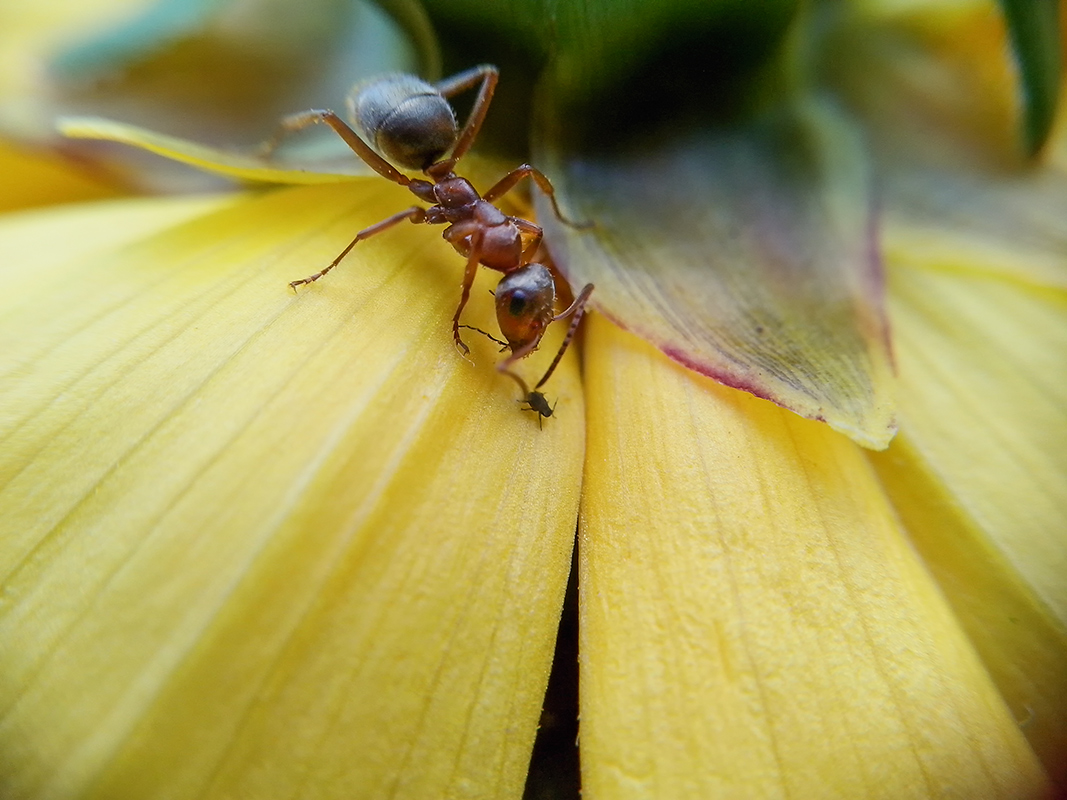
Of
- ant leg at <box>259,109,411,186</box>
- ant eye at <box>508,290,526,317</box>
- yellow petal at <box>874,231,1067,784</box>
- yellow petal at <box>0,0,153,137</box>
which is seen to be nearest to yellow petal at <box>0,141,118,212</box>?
yellow petal at <box>0,0,153,137</box>

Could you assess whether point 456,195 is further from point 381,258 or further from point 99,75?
point 99,75

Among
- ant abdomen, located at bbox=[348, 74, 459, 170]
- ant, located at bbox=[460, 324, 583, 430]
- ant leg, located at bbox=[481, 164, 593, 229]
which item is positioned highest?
ant abdomen, located at bbox=[348, 74, 459, 170]

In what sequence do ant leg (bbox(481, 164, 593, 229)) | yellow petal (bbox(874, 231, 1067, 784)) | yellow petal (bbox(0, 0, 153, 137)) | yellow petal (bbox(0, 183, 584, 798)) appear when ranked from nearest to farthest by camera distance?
yellow petal (bbox(0, 183, 584, 798))
yellow petal (bbox(874, 231, 1067, 784))
ant leg (bbox(481, 164, 593, 229))
yellow petal (bbox(0, 0, 153, 137))

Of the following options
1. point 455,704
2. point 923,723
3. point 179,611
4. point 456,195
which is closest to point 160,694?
point 179,611

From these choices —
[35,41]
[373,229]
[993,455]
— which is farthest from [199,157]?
[993,455]

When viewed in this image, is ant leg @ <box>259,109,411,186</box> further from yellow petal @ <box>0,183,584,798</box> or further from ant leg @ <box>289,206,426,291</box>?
yellow petal @ <box>0,183,584,798</box>

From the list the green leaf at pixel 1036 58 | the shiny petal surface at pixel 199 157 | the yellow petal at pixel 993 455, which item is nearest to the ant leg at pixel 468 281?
the shiny petal surface at pixel 199 157
